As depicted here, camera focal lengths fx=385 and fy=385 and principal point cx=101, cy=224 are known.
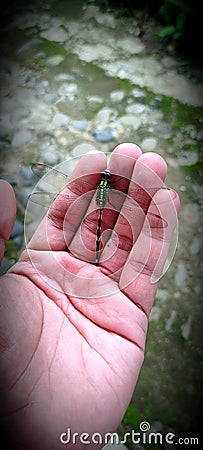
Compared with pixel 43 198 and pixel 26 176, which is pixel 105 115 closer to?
pixel 26 176

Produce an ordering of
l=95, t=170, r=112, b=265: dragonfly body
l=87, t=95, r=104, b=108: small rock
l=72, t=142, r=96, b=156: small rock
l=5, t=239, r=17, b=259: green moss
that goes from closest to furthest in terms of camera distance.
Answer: l=95, t=170, r=112, b=265: dragonfly body, l=5, t=239, r=17, b=259: green moss, l=72, t=142, r=96, b=156: small rock, l=87, t=95, r=104, b=108: small rock

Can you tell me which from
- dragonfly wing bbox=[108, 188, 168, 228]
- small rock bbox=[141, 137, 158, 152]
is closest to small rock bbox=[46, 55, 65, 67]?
small rock bbox=[141, 137, 158, 152]

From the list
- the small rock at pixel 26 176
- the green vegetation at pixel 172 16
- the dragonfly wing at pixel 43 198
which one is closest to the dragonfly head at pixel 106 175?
the dragonfly wing at pixel 43 198

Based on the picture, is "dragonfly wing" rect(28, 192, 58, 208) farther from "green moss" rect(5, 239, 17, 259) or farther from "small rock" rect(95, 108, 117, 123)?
"small rock" rect(95, 108, 117, 123)

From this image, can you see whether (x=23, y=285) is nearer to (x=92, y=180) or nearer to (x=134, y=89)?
(x=92, y=180)

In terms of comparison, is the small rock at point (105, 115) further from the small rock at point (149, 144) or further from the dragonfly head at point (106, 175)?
the dragonfly head at point (106, 175)

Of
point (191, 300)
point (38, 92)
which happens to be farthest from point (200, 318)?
point (38, 92)
